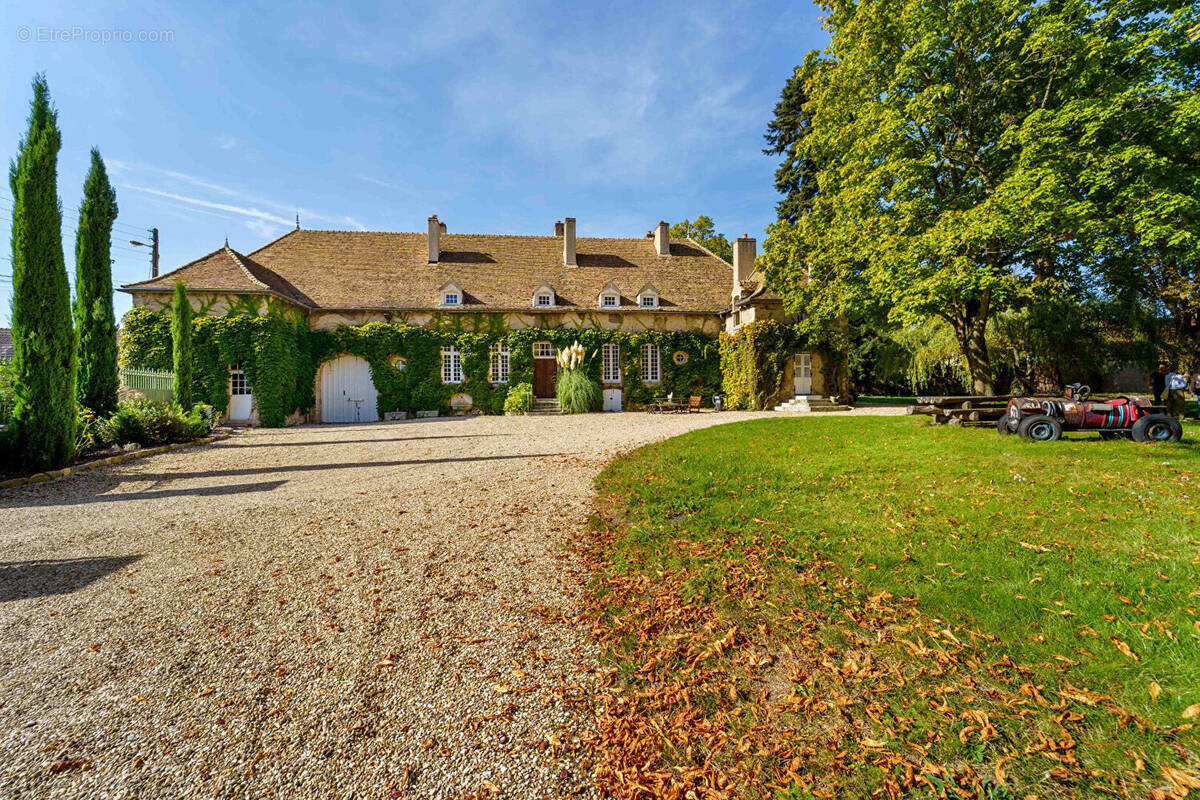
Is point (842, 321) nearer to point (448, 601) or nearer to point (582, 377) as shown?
point (582, 377)

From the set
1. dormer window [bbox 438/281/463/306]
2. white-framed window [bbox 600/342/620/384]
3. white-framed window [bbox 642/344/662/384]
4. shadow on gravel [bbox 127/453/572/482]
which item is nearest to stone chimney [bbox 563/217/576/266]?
white-framed window [bbox 600/342/620/384]

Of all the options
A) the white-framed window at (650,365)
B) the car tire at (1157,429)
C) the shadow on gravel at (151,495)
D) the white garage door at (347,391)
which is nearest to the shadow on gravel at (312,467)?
the shadow on gravel at (151,495)

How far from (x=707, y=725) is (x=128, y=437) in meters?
14.1

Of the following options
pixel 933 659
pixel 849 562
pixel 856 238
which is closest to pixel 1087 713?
pixel 933 659

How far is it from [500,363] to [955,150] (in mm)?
17712

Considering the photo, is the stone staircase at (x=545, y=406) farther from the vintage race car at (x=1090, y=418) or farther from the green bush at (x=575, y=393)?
the vintage race car at (x=1090, y=418)

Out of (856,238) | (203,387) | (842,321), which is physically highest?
(856,238)

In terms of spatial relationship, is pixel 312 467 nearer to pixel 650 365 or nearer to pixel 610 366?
pixel 610 366

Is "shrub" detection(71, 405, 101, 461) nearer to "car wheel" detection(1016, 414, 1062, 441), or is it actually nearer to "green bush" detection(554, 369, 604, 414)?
"green bush" detection(554, 369, 604, 414)

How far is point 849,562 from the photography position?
12.1ft

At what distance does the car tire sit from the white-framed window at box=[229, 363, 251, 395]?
81.2 ft

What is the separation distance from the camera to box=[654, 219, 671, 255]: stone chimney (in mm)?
25484

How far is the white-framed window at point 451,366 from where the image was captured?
2133 centimetres

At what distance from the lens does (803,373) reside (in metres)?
20.7
